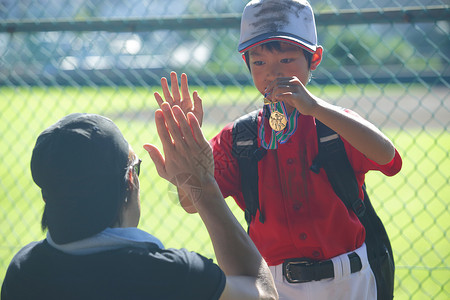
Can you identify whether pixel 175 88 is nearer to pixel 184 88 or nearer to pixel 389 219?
pixel 184 88

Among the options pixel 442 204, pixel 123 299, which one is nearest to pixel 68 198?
pixel 123 299

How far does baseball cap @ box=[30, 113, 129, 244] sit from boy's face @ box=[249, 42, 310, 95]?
2.28 feet

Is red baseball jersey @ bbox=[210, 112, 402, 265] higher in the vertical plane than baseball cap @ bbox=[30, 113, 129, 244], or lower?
lower

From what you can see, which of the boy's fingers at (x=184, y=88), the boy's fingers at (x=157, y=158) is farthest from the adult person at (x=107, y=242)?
the boy's fingers at (x=184, y=88)

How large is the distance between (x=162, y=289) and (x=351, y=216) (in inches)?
32.6

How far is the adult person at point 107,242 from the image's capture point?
1338mm

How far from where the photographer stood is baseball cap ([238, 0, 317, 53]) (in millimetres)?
1876

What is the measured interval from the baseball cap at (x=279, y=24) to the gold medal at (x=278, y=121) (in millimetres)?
255

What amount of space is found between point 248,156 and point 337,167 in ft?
1.07

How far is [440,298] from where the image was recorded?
325 centimetres

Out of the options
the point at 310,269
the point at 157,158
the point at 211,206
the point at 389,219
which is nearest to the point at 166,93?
the point at 157,158

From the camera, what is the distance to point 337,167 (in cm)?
184

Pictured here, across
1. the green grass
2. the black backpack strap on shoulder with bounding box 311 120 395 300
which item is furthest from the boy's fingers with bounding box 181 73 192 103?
the black backpack strap on shoulder with bounding box 311 120 395 300

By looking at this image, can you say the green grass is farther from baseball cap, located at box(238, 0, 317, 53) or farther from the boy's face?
baseball cap, located at box(238, 0, 317, 53)
